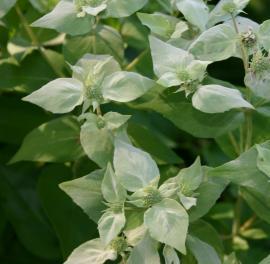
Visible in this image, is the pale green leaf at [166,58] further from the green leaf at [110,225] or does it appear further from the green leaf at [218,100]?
the green leaf at [110,225]

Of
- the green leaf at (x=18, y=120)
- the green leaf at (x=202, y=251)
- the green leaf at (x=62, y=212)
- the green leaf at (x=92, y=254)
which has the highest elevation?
the green leaf at (x=92, y=254)

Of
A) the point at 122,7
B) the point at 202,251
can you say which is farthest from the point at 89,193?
the point at 122,7

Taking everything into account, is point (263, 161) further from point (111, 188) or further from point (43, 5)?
point (43, 5)

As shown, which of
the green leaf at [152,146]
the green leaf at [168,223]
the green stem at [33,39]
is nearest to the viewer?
the green leaf at [168,223]

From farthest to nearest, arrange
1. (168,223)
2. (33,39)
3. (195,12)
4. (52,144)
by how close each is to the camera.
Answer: (33,39) → (52,144) → (195,12) → (168,223)

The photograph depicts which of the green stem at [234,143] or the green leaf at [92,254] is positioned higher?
the green leaf at [92,254]

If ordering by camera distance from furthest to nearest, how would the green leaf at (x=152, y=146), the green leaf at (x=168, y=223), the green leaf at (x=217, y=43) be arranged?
the green leaf at (x=152, y=146) < the green leaf at (x=217, y=43) < the green leaf at (x=168, y=223)

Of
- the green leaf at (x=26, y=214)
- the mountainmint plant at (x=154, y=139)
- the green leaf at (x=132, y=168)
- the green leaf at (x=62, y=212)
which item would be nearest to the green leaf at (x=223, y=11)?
the mountainmint plant at (x=154, y=139)
